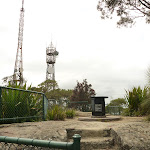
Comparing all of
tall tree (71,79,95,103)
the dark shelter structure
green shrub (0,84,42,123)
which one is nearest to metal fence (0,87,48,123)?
green shrub (0,84,42,123)

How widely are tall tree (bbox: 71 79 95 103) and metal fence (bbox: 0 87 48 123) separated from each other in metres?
16.4

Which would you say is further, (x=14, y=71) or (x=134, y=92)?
(x=14, y=71)

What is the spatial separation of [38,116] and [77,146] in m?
6.13

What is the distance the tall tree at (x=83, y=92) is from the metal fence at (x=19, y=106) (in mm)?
16395

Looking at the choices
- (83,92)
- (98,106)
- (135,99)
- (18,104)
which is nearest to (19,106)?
(18,104)

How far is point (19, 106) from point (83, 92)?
1807 cm

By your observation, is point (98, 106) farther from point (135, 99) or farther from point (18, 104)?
point (18, 104)

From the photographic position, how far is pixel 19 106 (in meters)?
6.49

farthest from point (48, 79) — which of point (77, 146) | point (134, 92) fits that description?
point (77, 146)

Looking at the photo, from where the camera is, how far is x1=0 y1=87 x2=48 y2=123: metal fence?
6035 millimetres

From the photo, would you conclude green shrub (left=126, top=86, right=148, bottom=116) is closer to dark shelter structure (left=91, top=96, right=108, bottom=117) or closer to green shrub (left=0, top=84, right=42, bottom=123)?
dark shelter structure (left=91, top=96, right=108, bottom=117)

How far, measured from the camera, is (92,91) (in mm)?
25125

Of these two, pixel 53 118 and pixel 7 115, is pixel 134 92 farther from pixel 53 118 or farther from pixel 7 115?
pixel 7 115

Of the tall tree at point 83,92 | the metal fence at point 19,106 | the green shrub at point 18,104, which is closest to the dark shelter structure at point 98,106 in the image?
the metal fence at point 19,106
